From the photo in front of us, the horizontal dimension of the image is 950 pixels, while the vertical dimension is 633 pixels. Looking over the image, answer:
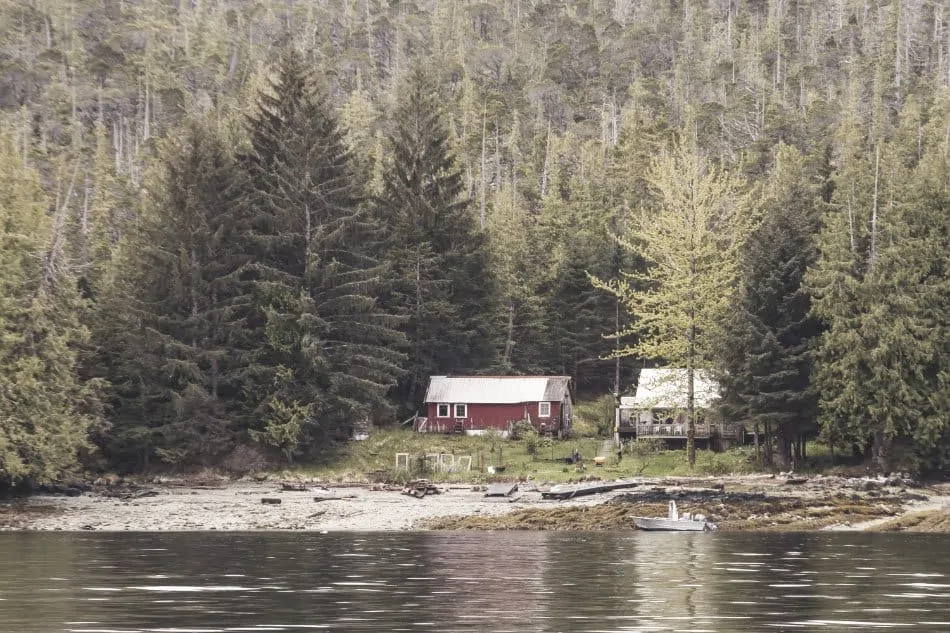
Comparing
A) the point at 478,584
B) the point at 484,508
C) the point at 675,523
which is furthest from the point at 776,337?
the point at 478,584

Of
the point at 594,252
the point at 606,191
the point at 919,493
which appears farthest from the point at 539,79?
the point at 919,493

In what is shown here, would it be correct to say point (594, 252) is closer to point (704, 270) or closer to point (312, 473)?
point (704, 270)

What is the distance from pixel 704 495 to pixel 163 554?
2446 cm

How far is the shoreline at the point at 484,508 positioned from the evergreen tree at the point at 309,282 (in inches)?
393

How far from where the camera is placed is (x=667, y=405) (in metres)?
70.9

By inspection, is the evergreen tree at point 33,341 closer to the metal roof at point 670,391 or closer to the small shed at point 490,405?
the small shed at point 490,405

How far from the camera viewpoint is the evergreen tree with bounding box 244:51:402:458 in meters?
67.9

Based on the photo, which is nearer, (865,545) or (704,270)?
(865,545)

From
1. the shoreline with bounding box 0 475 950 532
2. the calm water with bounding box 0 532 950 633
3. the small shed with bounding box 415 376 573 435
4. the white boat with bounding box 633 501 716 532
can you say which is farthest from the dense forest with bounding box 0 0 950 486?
the calm water with bounding box 0 532 950 633

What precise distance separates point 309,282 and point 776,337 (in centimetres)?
2664

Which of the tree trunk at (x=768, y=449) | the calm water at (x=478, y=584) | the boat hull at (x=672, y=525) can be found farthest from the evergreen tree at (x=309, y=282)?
the calm water at (x=478, y=584)

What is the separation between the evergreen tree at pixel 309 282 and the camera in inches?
2675

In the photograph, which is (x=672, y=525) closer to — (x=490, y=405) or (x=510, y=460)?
(x=510, y=460)

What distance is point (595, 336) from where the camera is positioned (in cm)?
9100
